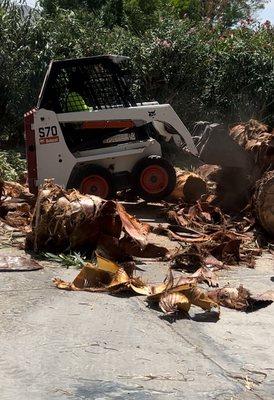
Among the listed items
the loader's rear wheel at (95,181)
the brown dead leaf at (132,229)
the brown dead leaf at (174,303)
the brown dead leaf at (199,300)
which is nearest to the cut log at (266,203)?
the brown dead leaf at (132,229)

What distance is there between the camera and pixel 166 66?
16141 millimetres

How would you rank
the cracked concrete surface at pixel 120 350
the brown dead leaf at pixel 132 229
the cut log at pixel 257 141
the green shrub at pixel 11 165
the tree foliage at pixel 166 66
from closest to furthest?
1. the cracked concrete surface at pixel 120 350
2. the brown dead leaf at pixel 132 229
3. the cut log at pixel 257 141
4. the green shrub at pixel 11 165
5. the tree foliage at pixel 166 66

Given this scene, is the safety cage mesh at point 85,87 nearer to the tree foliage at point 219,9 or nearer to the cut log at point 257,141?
the cut log at point 257,141

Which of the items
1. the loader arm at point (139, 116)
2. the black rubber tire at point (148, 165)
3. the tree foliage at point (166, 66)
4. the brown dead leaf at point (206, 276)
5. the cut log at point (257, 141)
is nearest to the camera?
the brown dead leaf at point (206, 276)

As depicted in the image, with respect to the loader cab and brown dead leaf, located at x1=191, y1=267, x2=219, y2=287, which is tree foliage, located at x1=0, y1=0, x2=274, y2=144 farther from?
brown dead leaf, located at x1=191, y1=267, x2=219, y2=287

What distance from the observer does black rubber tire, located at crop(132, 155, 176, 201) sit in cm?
1029

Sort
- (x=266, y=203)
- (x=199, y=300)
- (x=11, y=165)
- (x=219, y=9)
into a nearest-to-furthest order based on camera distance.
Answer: (x=199, y=300) → (x=266, y=203) → (x=11, y=165) → (x=219, y=9)

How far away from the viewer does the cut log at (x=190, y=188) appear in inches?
402

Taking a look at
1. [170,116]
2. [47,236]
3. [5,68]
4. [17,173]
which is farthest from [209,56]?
[47,236]

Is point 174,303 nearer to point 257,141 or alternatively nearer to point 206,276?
point 206,276

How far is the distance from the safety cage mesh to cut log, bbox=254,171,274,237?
2779 mm

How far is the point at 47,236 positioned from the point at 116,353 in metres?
2.63

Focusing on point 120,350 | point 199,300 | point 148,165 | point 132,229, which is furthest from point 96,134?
point 120,350

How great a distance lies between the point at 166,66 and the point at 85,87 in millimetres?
5994
